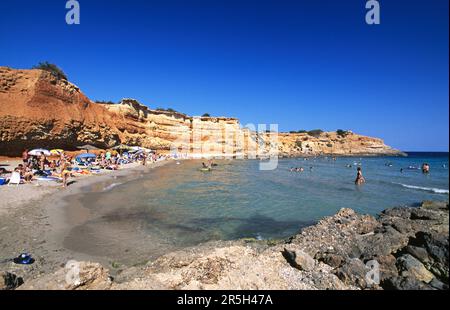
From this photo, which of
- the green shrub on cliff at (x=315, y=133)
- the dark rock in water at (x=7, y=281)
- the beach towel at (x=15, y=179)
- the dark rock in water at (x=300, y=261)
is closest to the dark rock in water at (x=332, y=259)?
the dark rock in water at (x=300, y=261)

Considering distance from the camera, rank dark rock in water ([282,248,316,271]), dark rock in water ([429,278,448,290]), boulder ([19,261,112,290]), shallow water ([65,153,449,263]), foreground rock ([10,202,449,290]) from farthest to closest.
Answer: shallow water ([65,153,449,263])
dark rock in water ([282,248,316,271])
foreground rock ([10,202,449,290])
boulder ([19,261,112,290])
dark rock in water ([429,278,448,290])

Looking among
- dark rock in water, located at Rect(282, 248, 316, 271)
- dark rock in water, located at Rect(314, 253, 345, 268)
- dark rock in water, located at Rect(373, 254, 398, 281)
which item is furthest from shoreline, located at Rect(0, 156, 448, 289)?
dark rock in water, located at Rect(373, 254, 398, 281)

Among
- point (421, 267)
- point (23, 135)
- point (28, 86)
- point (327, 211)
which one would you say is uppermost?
point (28, 86)

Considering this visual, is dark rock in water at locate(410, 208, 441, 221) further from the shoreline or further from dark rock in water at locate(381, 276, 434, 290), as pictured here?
the shoreline

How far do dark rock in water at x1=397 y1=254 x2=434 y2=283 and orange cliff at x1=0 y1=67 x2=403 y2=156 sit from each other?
28164 mm

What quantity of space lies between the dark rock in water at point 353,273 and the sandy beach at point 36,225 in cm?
532

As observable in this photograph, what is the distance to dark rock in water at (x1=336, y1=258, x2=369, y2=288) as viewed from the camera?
4488 mm

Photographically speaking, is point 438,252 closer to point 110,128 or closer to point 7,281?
point 7,281

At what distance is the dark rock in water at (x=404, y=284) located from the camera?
3.80 metres

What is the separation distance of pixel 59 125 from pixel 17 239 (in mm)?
23436

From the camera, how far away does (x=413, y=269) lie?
14.8 feet
